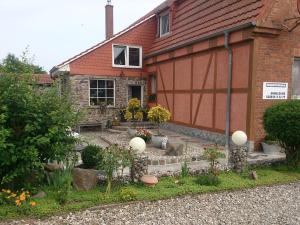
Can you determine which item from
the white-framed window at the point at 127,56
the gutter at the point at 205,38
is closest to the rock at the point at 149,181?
the gutter at the point at 205,38

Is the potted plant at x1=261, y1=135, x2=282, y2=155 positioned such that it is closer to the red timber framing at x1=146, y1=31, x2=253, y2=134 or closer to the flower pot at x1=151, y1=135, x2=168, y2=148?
the red timber framing at x1=146, y1=31, x2=253, y2=134

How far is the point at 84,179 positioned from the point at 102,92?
10.3 m

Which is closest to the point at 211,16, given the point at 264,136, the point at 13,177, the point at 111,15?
the point at 264,136

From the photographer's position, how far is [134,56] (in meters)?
16.4

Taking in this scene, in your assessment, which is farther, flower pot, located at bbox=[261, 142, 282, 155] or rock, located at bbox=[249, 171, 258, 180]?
flower pot, located at bbox=[261, 142, 282, 155]

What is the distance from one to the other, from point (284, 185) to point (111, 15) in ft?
60.8

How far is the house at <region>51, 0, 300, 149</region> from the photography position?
8.78 meters

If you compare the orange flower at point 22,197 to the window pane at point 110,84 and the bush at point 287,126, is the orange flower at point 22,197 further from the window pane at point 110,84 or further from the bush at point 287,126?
the window pane at point 110,84

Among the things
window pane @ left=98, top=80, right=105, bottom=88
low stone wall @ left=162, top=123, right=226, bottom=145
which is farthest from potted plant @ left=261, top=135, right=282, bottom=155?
window pane @ left=98, top=80, right=105, bottom=88

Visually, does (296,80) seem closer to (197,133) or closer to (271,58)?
(271,58)

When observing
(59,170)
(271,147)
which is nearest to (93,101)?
(271,147)

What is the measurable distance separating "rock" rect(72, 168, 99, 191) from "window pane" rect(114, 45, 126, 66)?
10906 mm

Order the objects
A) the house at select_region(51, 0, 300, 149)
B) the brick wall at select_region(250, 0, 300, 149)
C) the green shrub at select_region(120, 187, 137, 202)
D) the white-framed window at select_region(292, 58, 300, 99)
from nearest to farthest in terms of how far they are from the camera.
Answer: the green shrub at select_region(120, 187, 137, 202)
the brick wall at select_region(250, 0, 300, 149)
the house at select_region(51, 0, 300, 149)
the white-framed window at select_region(292, 58, 300, 99)

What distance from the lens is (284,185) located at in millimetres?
6527
